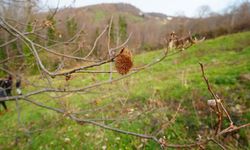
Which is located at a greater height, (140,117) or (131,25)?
(131,25)

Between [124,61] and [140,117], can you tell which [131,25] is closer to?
[140,117]

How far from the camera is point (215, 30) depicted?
2830 cm

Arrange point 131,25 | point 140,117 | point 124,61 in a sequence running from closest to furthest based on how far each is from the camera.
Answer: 1. point 124,61
2. point 140,117
3. point 131,25

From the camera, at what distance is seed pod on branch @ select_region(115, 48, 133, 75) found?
1260 millimetres

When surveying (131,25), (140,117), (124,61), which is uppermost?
(124,61)

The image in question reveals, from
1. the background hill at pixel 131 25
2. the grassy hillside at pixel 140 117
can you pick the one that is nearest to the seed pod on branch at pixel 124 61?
the background hill at pixel 131 25

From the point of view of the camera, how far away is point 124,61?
4.16 ft

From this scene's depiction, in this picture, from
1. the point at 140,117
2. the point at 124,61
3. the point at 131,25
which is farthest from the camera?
the point at 131,25

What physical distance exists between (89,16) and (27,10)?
84cm

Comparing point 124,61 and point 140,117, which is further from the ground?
point 124,61

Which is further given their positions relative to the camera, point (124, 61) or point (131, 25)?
point (131, 25)

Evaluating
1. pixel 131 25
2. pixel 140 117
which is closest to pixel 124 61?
pixel 140 117

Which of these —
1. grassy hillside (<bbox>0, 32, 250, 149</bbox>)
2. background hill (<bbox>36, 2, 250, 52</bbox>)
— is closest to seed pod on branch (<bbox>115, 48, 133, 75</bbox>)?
background hill (<bbox>36, 2, 250, 52</bbox>)

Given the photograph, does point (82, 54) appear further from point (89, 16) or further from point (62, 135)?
point (62, 135)
